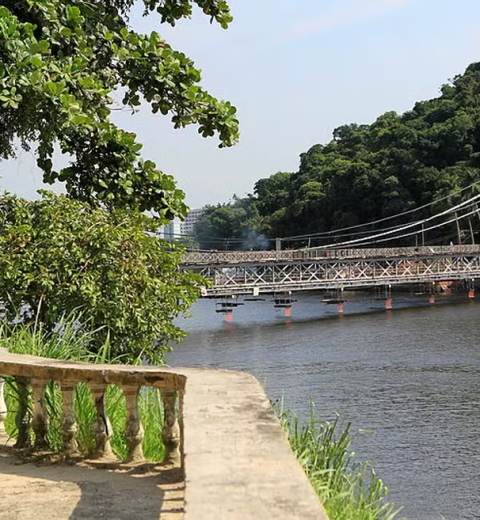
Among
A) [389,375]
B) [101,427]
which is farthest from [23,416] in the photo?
[389,375]

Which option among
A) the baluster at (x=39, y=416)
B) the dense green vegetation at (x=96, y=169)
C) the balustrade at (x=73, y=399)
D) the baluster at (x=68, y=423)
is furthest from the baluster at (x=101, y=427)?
the dense green vegetation at (x=96, y=169)

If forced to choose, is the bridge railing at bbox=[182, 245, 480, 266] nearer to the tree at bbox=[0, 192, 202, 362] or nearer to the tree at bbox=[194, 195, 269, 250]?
the tree at bbox=[0, 192, 202, 362]

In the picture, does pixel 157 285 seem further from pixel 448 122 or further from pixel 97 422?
pixel 448 122

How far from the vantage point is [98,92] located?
587 cm

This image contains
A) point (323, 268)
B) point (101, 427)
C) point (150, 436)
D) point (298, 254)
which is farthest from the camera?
point (298, 254)

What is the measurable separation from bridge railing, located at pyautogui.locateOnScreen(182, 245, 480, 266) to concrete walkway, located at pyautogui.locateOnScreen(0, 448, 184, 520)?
3663 centimetres

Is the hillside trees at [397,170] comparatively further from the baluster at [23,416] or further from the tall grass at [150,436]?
the baluster at [23,416]

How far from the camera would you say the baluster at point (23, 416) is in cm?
434

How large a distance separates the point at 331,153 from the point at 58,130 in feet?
306

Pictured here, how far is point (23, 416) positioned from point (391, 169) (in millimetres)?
71180

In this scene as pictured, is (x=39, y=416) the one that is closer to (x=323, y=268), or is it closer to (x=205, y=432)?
(x=205, y=432)

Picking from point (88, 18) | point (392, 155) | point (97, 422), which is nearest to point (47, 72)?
point (88, 18)

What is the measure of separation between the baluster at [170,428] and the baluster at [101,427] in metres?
0.35

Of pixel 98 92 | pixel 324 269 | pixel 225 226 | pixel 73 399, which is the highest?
pixel 225 226
